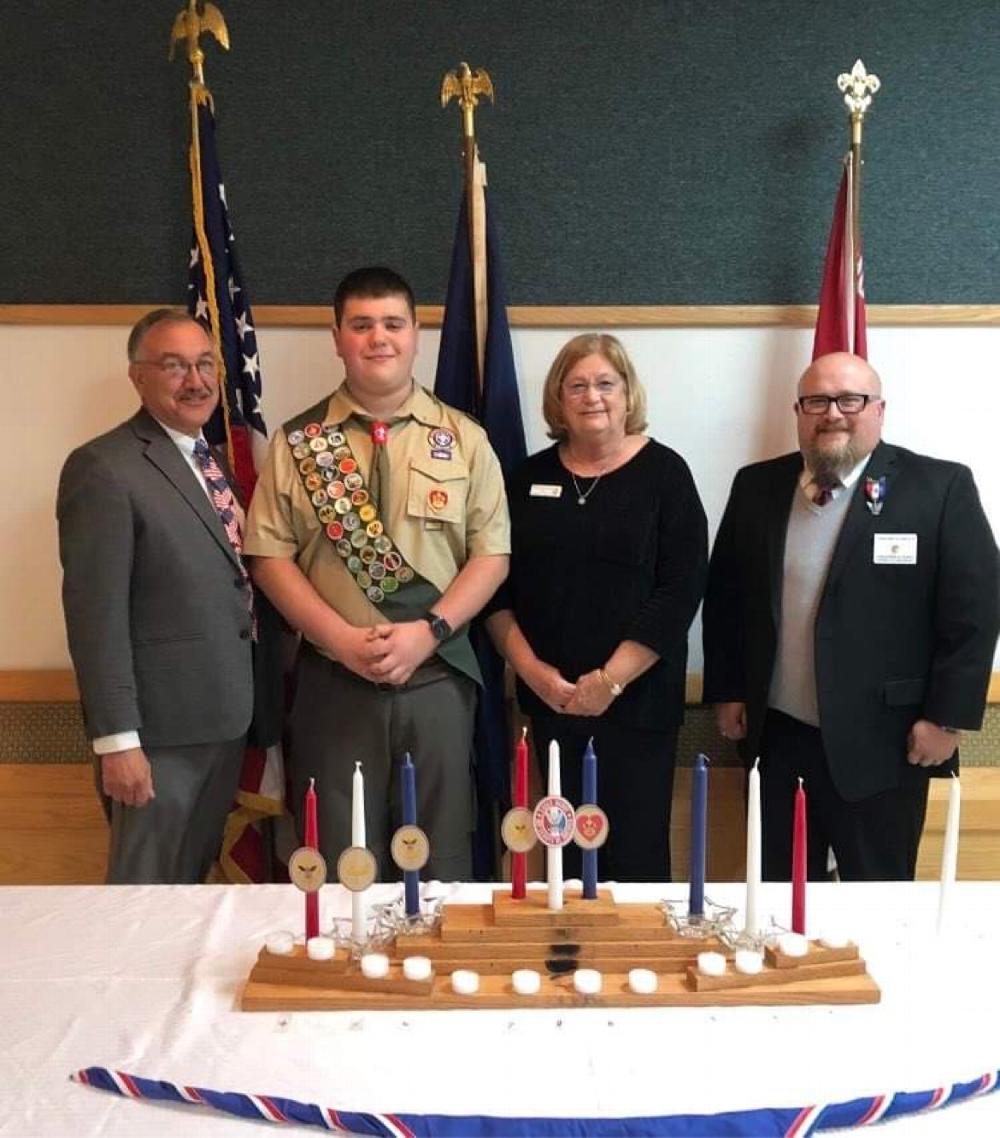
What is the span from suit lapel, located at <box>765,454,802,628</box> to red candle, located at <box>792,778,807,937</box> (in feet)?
3.10

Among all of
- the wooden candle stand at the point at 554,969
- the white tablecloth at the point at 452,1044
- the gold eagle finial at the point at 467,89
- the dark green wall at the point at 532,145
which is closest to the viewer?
the white tablecloth at the point at 452,1044

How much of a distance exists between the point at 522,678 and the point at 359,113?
152 centimetres

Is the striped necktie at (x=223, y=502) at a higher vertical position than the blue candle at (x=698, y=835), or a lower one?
→ higher

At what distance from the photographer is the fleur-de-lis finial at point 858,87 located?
246 cm

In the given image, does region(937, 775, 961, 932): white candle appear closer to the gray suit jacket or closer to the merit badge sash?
the merit badge sash

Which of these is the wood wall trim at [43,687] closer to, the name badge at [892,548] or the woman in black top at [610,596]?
the woman in black top at [610,596]

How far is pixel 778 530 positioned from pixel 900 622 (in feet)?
1.05

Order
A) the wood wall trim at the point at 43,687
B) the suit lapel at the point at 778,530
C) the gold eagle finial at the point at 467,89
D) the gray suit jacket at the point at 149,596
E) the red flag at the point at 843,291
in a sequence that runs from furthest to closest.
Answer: the wood wall trim at the point at 43,687 < the red flag at the point at 843,291 < the gold eagle finial at the point at 467,89 < the suit lapel at the point at 778,530 < the gray suit jacket at the point at 149,596

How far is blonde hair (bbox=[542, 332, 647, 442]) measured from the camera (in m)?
2.25

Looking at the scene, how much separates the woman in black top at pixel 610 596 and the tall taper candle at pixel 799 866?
0.86m

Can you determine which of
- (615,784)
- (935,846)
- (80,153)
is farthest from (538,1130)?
(80,153)

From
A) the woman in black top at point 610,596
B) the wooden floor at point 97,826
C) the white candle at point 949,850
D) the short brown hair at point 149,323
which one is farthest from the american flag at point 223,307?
the white candle at point 949,850

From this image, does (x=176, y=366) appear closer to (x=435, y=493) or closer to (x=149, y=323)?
(x=149, y=323)

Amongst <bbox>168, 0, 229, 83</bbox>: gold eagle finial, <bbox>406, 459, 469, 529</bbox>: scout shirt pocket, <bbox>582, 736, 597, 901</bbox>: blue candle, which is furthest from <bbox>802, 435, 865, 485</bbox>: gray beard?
<bbox>168, 0, 229, 83</bbox>: gold eagle finial
